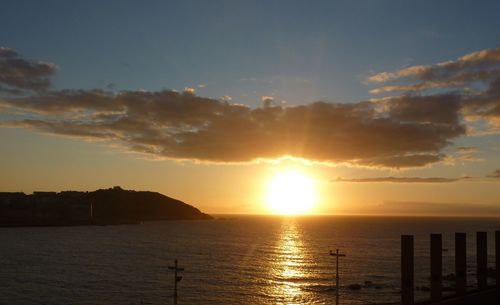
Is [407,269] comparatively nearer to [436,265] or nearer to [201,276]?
[436,265]

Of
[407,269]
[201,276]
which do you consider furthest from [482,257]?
[201,276]

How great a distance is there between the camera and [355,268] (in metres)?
99.0

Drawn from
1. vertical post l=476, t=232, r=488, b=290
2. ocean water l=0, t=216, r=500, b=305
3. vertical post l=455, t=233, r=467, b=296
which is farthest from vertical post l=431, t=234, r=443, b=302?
ocean water l=0, t=216, r=500, b=305

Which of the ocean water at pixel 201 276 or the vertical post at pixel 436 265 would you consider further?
the ocean water at pixel 201 276

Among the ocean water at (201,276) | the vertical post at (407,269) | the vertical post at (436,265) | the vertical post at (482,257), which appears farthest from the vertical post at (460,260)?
the ocean water at (201,276)

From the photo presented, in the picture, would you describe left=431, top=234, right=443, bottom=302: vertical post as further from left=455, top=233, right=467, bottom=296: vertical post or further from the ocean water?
the ocean water

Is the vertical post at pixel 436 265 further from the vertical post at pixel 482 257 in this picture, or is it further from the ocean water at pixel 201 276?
the ocean water at pixel 201 276

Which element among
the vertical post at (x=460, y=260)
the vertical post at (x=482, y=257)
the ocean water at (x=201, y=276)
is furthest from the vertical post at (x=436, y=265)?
the ocean water at (x=201, y=276)

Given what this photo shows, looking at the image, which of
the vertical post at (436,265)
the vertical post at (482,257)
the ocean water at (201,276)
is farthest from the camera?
the ocean water at (201,276)

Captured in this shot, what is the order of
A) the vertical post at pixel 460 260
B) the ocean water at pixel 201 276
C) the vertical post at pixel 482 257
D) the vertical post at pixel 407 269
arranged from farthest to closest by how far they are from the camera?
1. the ocean water at pixel 201 276
2. the vertical post at pixel 482 257
3. the vertical post at pixel 460 260
4. the vertical post at pixel 407 269

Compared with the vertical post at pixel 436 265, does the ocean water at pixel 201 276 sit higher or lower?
lower

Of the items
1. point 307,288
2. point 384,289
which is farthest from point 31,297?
point 384,289

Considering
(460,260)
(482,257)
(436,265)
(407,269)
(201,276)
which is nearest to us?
(407,269)

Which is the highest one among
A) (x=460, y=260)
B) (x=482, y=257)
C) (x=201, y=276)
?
(x=460, y=260)
